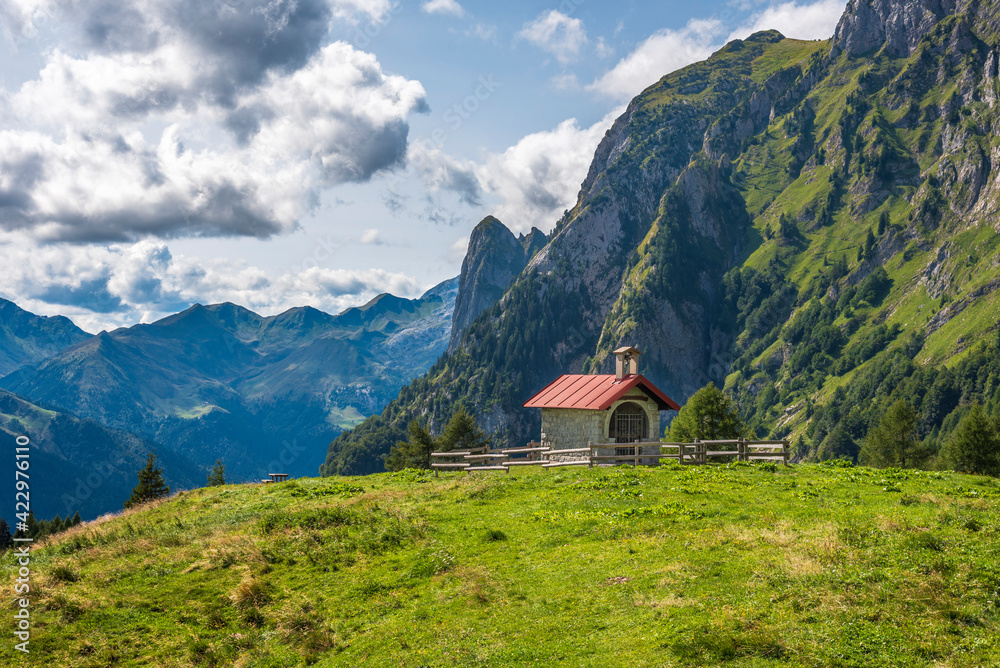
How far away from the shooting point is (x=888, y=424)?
93750mm

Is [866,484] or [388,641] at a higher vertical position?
[866,484]

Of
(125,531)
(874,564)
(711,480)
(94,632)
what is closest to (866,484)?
(711,480)

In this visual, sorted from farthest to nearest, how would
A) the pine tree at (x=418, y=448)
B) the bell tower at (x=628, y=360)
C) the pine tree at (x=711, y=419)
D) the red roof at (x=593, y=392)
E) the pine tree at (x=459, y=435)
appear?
the pine tree at (x=459, y=435)
the pine tree at (x=418, y=448)
the pine tree at (x=711, y=419)
the bell tower at (x=628, y=360)
the red roof at (x=593, y=392)

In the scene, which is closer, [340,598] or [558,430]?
[340,598]

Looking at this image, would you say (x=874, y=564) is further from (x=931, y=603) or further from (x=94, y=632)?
(x=94, y=632)

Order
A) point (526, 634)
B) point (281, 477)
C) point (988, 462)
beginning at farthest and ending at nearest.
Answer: point (988, 462) → point (281, 477) → point (526, 634)

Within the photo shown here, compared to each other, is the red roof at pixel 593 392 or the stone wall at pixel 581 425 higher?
the red roof at pixel 593 392

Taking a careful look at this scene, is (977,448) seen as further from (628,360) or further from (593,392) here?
(593,392)

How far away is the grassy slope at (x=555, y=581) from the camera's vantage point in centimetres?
1525

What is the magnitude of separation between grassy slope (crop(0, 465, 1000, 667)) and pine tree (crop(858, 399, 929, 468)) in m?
69.2

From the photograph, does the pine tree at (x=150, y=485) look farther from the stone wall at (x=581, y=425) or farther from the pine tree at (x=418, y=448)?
the stone wall at (x=581, y=425)

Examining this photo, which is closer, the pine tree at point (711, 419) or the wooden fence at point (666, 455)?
the wooden fence at point (666, 455)

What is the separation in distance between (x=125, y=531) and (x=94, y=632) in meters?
11.1

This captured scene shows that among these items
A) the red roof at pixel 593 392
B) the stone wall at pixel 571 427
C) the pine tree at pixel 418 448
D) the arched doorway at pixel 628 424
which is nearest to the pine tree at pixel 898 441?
the red roof at pixel 593 392
